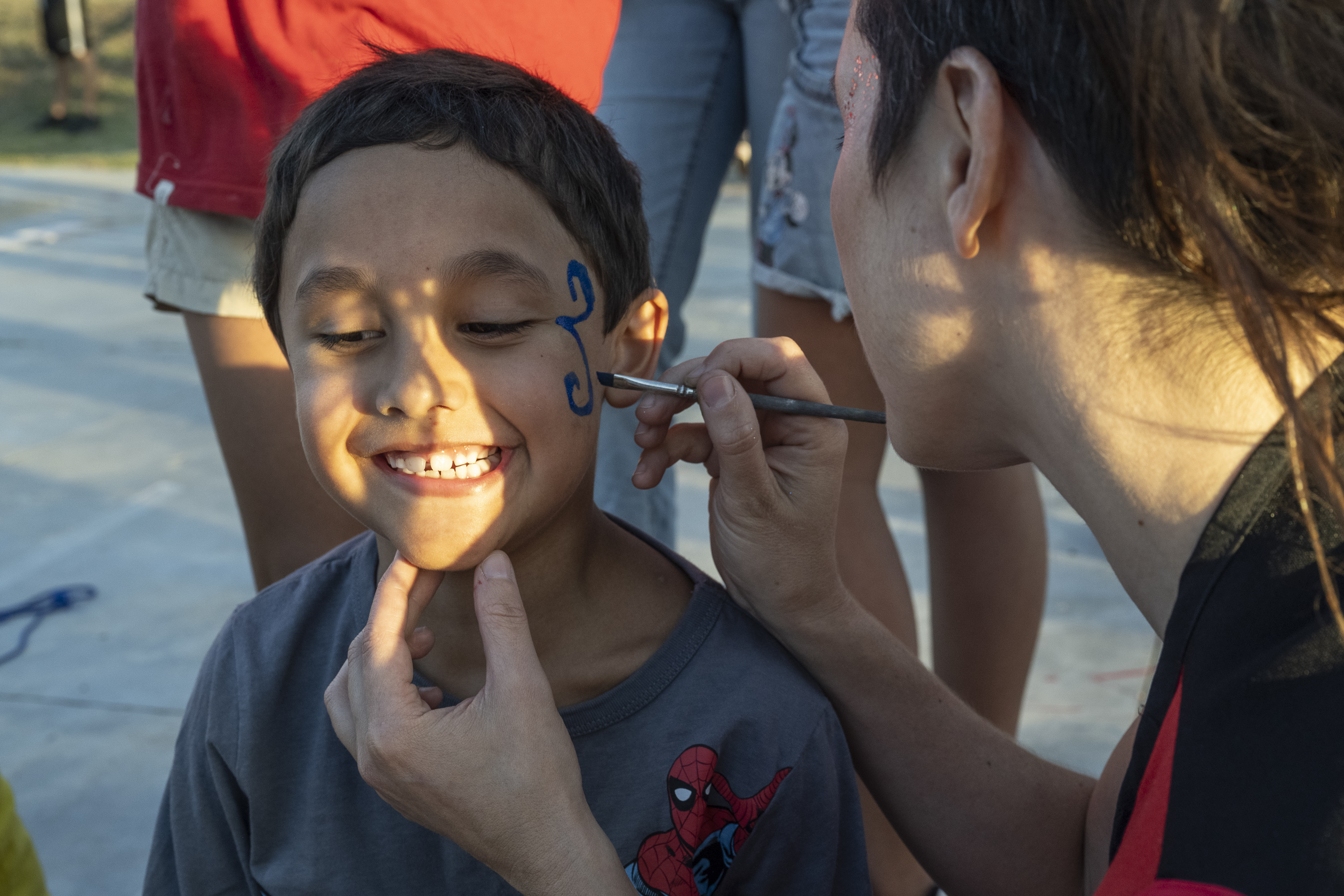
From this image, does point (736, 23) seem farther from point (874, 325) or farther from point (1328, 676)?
point (1328, 676)

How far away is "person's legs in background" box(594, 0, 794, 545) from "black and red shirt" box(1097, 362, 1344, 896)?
3.75 ft

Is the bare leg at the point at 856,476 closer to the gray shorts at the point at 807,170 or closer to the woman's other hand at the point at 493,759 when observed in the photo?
the gray shorts at the point at 807,170

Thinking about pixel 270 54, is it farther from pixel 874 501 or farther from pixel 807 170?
pixel 874 501

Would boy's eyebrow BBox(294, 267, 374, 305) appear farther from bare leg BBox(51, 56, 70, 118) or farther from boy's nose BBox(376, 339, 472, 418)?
bare leg BBox(51, 56, 70, 118)

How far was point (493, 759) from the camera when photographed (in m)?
0.96

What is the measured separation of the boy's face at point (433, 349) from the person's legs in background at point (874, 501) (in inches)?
24.4

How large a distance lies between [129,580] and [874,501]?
6.68 feet

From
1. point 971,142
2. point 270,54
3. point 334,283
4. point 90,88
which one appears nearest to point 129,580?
point 270,54

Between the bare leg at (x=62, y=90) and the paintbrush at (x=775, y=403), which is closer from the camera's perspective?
the paintbrush at (x=775, y=403)

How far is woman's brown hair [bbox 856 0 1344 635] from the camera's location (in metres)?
0.70

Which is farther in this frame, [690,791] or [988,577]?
[988,577]

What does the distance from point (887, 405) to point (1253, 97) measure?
39 cm

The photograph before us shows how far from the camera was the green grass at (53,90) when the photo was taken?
11.3m

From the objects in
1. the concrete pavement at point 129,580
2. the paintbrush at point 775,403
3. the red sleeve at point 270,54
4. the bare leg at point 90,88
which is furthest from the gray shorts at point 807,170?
the bare leg at point 90,88
